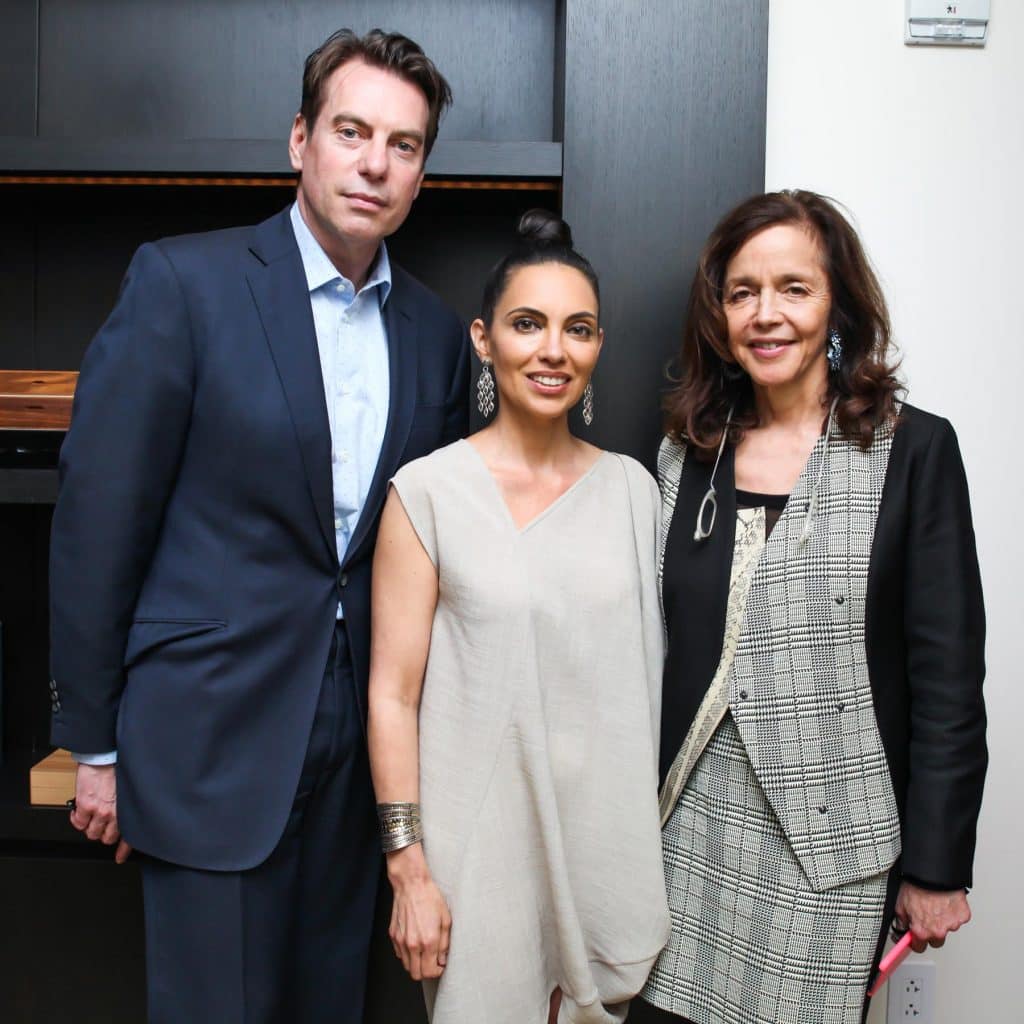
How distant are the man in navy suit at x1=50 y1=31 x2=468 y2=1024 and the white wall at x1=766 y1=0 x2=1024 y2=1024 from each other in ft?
2.53

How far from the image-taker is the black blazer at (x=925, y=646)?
1286mm

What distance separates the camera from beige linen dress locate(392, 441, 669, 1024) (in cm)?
127

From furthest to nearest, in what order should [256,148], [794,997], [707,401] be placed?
[256,148] → [707,401] → [794,997]

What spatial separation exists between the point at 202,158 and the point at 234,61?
1.40ft

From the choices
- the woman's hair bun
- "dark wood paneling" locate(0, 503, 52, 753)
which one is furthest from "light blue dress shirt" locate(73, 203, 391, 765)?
"dark wood paneling" locate(0, 503, 52, 753)

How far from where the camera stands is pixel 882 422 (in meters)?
1.34

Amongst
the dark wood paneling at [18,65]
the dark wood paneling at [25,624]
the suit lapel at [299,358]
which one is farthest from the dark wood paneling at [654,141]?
the dark wood paneling at [25,624]

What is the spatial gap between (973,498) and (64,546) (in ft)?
5.15

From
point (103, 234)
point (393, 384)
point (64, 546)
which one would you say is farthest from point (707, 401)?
point (103, 234)

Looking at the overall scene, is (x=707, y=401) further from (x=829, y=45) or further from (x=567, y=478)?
(x=829, y=45)

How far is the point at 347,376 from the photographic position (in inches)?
57.1

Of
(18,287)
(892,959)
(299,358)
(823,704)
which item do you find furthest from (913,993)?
(18,287)

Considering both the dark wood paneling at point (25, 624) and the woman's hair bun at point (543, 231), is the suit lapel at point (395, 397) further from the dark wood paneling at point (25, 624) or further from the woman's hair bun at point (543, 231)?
→ the dark wood paneling at point (25, 624)

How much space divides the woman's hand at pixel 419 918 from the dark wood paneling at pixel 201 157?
111 centimetres
